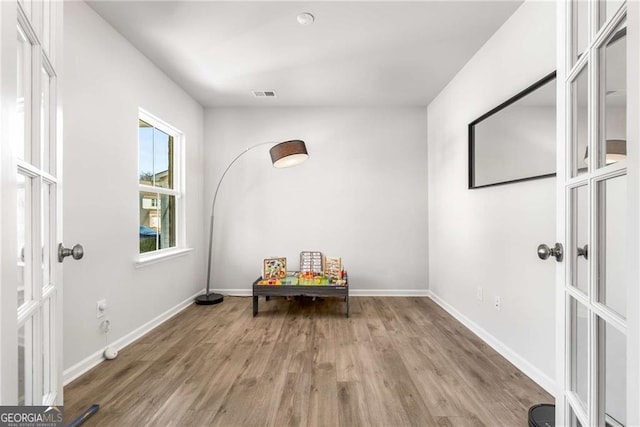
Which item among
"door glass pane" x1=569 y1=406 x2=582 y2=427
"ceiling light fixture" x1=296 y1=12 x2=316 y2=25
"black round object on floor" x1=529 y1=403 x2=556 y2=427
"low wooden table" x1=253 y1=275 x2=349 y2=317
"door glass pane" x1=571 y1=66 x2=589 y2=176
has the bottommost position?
"black round object on floor" x1=529 y1=403 x2=556 y2=427

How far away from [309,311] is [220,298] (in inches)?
46.3

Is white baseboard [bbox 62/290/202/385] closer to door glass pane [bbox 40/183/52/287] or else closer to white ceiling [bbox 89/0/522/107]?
door glass pane [bbox 40/183/52/287]

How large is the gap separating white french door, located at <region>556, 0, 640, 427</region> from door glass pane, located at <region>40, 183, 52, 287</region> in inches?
65.0

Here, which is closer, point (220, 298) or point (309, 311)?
point (309, 311)

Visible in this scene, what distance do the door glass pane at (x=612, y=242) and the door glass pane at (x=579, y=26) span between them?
441mm

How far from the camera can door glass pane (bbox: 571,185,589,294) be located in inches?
34.0

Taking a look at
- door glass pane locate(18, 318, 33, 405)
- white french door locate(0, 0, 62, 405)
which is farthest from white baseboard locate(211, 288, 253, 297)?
door glass pane locate(18, 318, 33, 405)

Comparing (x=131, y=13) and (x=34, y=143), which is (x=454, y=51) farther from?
(x=34, y=143)

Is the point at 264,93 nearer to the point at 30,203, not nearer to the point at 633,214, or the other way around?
the point at 30,203

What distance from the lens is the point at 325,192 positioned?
4.11 m

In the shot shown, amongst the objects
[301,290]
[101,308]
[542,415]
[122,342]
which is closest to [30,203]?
[101,308]

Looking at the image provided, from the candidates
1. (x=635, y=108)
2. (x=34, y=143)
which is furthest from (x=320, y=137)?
(x=635, y=108)

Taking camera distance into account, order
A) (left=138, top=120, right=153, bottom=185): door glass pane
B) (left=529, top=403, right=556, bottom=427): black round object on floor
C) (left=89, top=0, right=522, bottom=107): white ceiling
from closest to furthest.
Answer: (left=529, top=403, right=556, bottom=427): black round object on floor
(left=89, top=0, right=522, bottom=107): white ceiling
(left=138, top=120, right=153, bottom=185): door glass pane

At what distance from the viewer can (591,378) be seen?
814mm
